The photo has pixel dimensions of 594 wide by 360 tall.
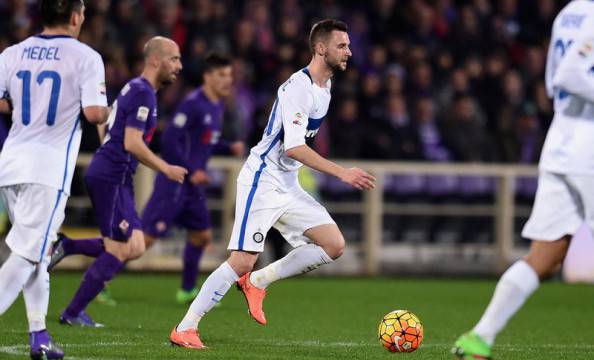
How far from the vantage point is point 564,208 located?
19.0ft

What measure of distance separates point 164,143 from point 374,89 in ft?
19.1

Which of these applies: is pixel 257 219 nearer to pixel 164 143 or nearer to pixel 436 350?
pixel 436 350

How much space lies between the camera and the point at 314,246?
7652 mm

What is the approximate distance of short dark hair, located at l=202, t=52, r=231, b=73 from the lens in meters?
11.0

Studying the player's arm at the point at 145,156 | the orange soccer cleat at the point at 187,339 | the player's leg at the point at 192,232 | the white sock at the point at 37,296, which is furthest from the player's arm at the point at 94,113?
the player's leg at the point at 192,232

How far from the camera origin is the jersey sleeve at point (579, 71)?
18.7 feet

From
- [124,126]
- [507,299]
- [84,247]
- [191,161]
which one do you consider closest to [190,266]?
[191,161]

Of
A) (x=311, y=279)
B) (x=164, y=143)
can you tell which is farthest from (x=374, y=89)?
(x=164, y=143)

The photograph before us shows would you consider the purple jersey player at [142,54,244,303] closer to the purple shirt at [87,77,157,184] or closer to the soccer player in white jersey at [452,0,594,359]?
the purple shirt at [87,77,157,184]

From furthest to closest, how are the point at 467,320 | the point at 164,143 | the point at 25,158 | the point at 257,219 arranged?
1. the point at 164,143
2. the point at 467,320
3. the point at 257,219
4. the point at 25,158

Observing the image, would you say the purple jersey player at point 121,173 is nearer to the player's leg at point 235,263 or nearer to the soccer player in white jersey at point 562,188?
the player's leg at point 235,263

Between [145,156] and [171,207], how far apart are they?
233 centimetres

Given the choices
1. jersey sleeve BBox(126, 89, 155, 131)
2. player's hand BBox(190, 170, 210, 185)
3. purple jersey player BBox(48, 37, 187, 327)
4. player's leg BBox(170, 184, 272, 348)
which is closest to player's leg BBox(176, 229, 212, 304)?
player's hand BBox(190, 170, 210, 185)

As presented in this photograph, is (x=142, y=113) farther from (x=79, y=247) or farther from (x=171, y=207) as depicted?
(x=171, y=207)
